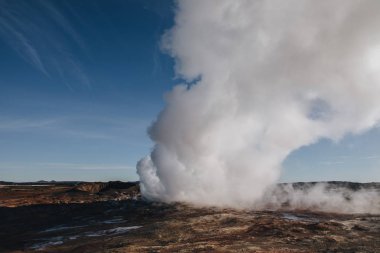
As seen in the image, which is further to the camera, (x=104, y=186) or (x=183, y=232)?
(x=104, y=186)

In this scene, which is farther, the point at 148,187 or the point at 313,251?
the point at 148,187

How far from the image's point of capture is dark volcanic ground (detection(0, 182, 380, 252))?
24.7 meters

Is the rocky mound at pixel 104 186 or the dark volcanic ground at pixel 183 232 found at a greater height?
the rocky mound at pixel 104 186

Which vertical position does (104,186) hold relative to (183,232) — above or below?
above

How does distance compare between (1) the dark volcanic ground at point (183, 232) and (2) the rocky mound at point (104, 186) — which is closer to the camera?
(1) the dark volcanic ground at point (183, 232)

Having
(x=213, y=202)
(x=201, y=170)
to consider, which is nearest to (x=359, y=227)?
(x=213, y=202)

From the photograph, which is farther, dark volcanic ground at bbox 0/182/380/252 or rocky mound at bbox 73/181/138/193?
rocky mound at bbox 73/181/138/193

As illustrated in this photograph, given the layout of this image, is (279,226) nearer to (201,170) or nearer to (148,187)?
(201,170)

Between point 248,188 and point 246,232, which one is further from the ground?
point 248,188

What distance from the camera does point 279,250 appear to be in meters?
22.9

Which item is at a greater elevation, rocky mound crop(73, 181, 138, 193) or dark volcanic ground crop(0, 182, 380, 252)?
rocky mound crop(73, 181, 138, 193)

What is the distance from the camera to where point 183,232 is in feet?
98.1

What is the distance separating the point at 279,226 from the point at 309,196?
25.6 metres

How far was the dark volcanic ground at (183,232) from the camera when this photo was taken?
2469 centimetres
